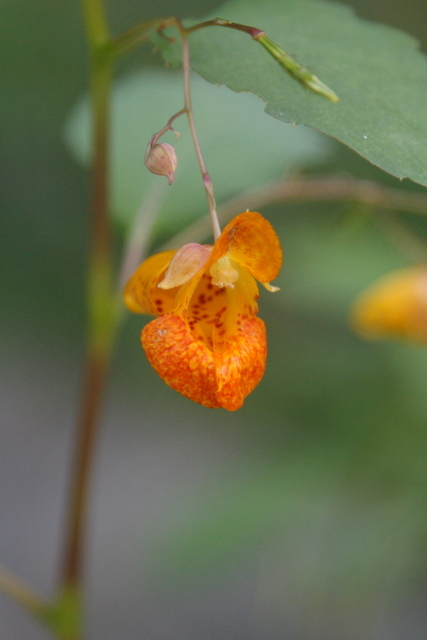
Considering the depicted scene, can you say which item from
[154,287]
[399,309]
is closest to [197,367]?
[154,287]

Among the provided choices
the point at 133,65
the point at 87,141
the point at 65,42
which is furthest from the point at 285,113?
the point at 65,42

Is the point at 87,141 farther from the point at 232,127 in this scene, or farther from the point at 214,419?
the point at 214,419

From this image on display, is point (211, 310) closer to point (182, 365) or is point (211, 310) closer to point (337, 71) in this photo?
point (182, 365)

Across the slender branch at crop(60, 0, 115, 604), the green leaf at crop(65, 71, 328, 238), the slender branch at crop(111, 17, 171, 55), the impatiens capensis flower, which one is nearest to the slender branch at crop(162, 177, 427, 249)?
the green leaf at crop(65, 71, 328, 238)

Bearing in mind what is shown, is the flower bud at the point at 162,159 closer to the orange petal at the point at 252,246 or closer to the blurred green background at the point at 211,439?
the orange petal at the point at 252,246

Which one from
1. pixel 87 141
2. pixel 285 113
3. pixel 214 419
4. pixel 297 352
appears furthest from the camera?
pixel 214 419
